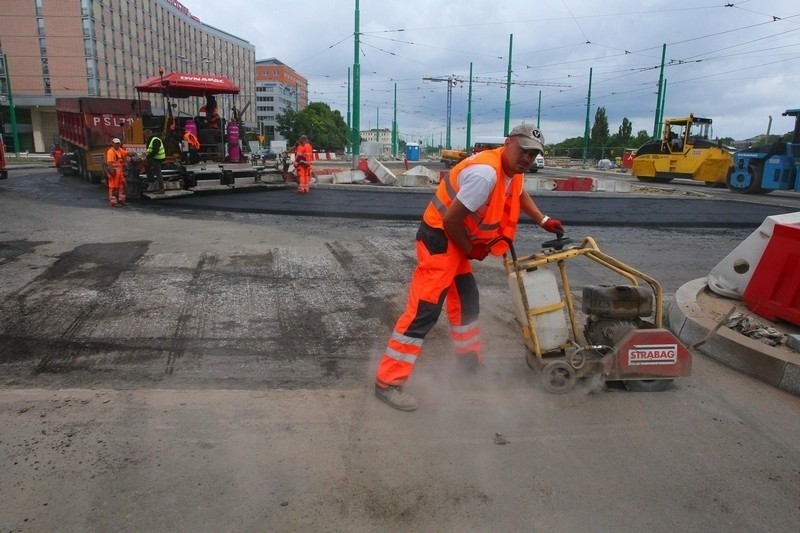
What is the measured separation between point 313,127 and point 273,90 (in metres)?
38.4

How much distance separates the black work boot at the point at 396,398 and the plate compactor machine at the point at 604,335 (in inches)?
33.0

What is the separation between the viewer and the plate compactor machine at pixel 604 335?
3348mm

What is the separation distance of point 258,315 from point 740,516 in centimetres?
372

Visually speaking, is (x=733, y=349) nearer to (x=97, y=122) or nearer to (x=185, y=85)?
(x=185, y=85)

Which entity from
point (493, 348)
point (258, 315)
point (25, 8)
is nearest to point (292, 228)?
point (258, 315)

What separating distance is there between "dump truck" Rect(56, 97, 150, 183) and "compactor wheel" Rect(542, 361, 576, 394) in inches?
586

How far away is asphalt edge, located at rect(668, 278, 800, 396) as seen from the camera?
11.8 feet

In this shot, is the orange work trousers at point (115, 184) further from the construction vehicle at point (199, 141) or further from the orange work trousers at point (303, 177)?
the orange work trousers at point (303, 177)

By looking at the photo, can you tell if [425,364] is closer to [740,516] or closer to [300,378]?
[300,378]

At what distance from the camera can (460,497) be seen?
2.45 m

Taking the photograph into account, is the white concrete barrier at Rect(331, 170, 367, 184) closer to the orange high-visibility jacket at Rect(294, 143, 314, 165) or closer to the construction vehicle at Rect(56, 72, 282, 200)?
the orange high-visibility jacket at Rect(294, 143, 314, 165)

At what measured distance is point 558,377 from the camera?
340 centimetres

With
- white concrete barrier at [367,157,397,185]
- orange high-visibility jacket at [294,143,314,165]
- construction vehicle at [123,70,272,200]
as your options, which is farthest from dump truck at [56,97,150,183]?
white concrete barrier at [367,157,397,185]

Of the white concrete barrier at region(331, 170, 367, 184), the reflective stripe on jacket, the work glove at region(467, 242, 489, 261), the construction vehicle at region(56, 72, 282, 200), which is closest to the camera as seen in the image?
the work glove at region(467, 242, 489, 261)
